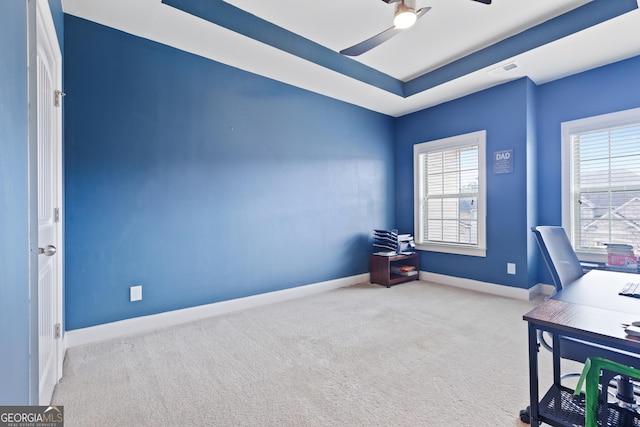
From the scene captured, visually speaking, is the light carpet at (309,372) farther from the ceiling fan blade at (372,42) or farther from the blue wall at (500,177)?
the ceiling fan blade at (372,42)

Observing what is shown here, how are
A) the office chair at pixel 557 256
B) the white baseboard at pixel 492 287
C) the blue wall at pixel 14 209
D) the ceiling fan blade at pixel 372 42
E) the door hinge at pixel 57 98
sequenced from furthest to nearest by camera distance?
the white baseboard at pixel 492 287
the ceiling fan blade at pixel 372 42
the door hinge at pixel 57 98
the office chair at pixel 557 256
the blue wall at pixel 14 209

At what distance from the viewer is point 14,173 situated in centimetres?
96

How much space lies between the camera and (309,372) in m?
1.97

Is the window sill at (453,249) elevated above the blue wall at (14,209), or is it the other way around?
the blue wall at (14,209)

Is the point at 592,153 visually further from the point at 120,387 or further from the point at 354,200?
the point at 120,387

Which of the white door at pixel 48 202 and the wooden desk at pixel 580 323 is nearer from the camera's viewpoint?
the wooden desk at pixel 580 323

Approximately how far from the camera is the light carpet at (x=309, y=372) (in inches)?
61.4

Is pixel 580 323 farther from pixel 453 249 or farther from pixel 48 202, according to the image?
pixel 453 249

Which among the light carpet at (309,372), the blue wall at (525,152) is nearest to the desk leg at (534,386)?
the light carpet at (309,372)

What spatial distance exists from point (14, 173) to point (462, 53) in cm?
401

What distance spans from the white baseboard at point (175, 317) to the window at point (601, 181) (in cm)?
308

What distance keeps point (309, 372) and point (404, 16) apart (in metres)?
2.53

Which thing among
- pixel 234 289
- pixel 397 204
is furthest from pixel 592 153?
pixel 234 289

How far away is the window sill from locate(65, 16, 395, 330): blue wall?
1.23m
